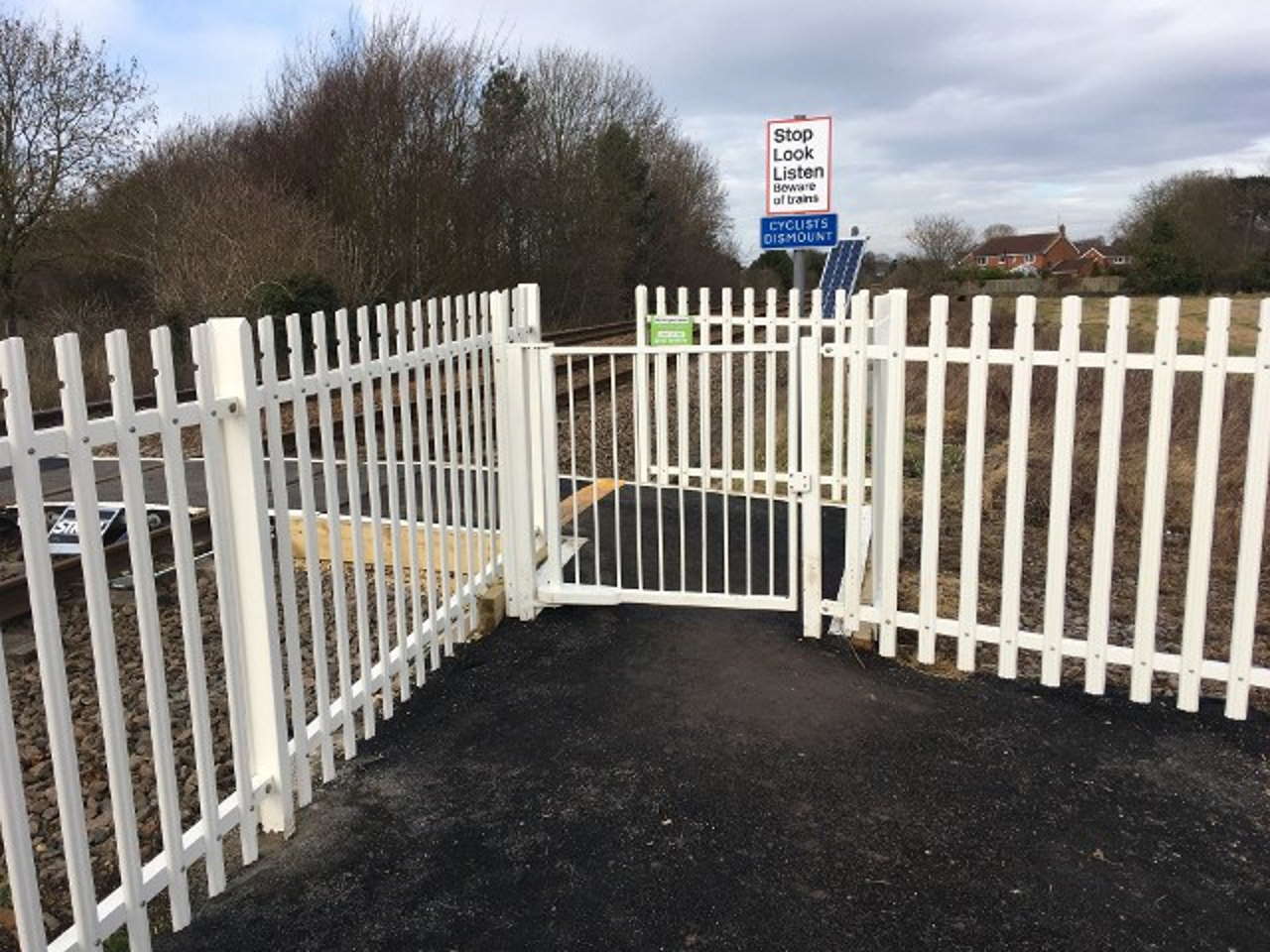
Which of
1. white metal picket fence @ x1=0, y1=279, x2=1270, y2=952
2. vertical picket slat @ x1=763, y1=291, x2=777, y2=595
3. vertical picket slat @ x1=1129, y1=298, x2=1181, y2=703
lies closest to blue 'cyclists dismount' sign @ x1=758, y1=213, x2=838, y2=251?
vertical picket slat @ x1=763, y1=291, x2=777, y2=595

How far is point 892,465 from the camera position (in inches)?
168

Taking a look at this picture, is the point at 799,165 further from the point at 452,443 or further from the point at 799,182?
the point at 452,443

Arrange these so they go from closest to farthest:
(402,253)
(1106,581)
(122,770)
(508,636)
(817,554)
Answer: (122,770), (1106,581), (817,554), (508,636), (402,253)

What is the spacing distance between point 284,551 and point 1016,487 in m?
2.90

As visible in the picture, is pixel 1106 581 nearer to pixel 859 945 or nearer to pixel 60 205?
pixel 859 945

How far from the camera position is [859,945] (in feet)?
8.80

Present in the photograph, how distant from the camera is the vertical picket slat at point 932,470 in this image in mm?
4070

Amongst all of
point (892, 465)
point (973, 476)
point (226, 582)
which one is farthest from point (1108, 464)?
point (226, 582)

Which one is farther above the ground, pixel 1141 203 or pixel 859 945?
pixel 1141 203

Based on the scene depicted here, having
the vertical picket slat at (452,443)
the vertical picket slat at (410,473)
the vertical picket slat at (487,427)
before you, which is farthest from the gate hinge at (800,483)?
the vertical picket slat at (410,473)

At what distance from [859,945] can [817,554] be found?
219 cm

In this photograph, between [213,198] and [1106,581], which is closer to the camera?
[1106,581]

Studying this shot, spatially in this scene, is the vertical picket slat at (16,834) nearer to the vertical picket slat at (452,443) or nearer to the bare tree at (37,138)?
the vertical picket slat at (452,443)

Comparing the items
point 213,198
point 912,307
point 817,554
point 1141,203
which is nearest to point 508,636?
point 817,554
